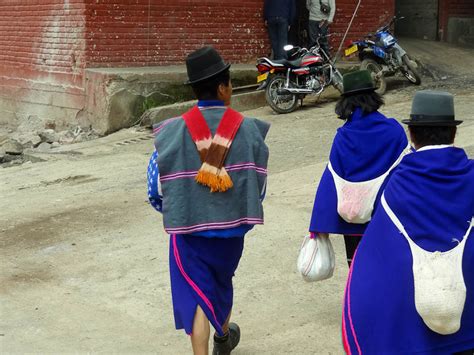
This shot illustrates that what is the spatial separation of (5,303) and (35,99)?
8900 mm

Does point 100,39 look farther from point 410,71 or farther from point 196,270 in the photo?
point 196,270

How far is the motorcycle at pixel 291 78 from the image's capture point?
1195cm

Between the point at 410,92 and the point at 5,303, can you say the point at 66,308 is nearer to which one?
the point at 5,303

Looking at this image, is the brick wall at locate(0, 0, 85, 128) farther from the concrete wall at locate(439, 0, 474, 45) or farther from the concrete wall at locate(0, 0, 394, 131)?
the concrete wall at locate(439, 0, 474, 45)

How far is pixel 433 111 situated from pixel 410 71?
33.9 feet

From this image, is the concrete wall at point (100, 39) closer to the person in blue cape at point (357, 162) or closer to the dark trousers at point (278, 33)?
the dark trousers at point (278, 33)

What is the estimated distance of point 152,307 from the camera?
17.9ft

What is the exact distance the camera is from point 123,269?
20.4 ft

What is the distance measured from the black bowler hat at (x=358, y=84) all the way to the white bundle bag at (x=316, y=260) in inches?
32.7

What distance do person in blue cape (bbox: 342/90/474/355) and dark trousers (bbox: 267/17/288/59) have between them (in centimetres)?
1053

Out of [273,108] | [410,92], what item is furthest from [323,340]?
[410,92]

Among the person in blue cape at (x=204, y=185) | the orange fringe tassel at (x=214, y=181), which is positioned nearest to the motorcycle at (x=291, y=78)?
the person in blue cape at (x=204, y=185)

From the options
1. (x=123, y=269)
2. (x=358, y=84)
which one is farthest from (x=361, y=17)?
(x=358, y=84)

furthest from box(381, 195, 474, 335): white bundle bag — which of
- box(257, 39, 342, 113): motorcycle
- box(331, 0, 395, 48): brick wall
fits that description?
box(331, 0, 395, 48): brick wall
